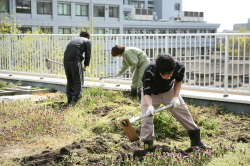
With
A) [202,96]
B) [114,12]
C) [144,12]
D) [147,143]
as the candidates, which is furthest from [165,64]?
[144,12]

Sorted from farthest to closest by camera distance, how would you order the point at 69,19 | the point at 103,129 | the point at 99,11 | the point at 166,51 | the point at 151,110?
the point at 99,11 < the point at 69,19 < the point at 166,51 < the point at 103,129 < the point at 151,110

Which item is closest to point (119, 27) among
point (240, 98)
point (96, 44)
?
point (96, 44)

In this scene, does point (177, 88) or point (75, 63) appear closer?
point (177, 88)

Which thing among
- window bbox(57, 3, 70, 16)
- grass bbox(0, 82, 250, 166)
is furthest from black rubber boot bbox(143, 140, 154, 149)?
window bbox(57, 3, 70, 16)

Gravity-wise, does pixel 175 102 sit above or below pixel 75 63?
below

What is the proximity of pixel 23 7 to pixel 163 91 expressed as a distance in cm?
4097

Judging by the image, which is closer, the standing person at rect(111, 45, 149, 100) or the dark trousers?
the standing person at rect(111, 45, 149, 100)

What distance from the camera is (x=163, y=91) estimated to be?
18.0ft

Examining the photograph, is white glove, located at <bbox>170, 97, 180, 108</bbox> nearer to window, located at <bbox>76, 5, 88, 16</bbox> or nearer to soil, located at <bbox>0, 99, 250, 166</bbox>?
soil, located at <bbox>0, 99, 250, 166</bbox>

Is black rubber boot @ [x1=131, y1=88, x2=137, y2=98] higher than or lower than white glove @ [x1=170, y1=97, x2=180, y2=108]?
lower

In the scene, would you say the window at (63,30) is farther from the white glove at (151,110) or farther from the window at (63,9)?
the white glove at (151,110)

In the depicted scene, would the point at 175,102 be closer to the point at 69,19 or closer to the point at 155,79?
the point at 155,79

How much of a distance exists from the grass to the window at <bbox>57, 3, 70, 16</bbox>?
133ft

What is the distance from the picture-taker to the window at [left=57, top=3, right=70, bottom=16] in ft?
158
